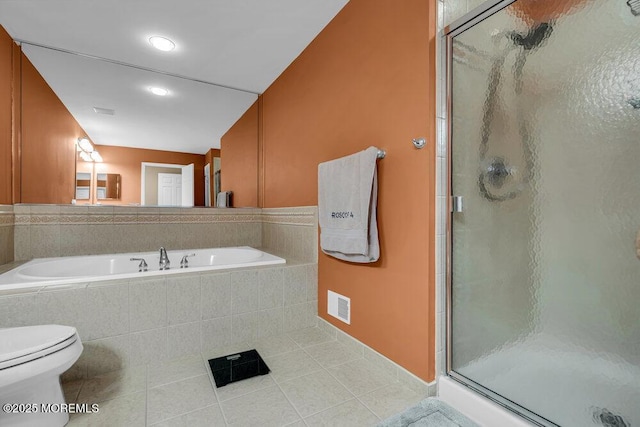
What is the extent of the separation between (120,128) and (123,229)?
892 mm

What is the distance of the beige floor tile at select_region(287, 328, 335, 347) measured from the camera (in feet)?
6.30

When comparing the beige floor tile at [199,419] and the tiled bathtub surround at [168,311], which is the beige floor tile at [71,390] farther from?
the beige floor tile at [199,419]

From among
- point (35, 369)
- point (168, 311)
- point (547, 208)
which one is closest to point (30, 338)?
point (35, 369)

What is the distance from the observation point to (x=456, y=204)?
52.9 inches

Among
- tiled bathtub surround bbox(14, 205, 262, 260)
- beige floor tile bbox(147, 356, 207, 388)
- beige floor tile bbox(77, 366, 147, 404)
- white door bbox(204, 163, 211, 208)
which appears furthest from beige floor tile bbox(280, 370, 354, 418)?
white door bbox(204, 163, 211, 208)

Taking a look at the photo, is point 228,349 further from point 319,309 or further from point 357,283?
point 357,283

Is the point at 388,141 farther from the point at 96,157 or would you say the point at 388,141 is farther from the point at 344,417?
the point at 96,157

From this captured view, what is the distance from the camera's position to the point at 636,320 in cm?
90

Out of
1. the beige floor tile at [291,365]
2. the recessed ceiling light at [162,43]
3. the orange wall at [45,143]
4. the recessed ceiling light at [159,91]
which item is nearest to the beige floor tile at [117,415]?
the beige floor tile at [291,365]

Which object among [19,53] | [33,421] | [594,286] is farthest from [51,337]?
[19,53]

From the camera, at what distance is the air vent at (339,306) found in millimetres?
1876

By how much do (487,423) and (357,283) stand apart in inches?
33.9

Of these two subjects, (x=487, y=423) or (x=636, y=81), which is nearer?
(x=636, y=81)

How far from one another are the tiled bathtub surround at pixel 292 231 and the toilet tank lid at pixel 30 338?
1.42 meters
